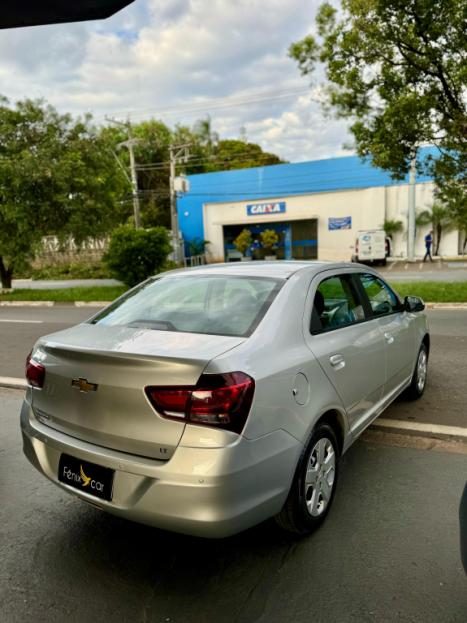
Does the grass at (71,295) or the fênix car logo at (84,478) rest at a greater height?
the fênix car logo at (84,478)

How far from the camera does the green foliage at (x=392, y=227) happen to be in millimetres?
29188

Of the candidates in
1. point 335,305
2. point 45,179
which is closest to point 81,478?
point 335,305

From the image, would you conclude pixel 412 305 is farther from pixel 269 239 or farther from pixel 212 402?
pixel 269 239

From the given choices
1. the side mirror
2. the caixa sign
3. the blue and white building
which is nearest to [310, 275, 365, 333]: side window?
the side mirror

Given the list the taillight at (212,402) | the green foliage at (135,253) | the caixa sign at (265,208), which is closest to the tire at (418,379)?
the taillight at (212,402)

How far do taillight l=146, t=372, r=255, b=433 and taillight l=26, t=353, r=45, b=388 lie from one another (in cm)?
90

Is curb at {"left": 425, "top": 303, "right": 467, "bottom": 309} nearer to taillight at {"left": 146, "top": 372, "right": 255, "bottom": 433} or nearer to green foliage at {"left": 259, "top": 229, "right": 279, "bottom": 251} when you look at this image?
taillight at {"left": 146, "top": 372, "right": 255, "bottom": 433}

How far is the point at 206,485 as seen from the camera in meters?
2.07

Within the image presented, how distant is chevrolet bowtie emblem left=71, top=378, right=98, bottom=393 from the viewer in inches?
92.9

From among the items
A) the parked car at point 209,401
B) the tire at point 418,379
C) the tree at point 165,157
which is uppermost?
the tree at point 165,157

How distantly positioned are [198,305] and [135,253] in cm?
1357

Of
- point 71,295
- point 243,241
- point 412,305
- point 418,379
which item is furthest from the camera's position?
point 243,241

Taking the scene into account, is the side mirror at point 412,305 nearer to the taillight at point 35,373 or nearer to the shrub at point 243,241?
the taillight at point 35,373

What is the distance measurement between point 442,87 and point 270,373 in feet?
38.7
